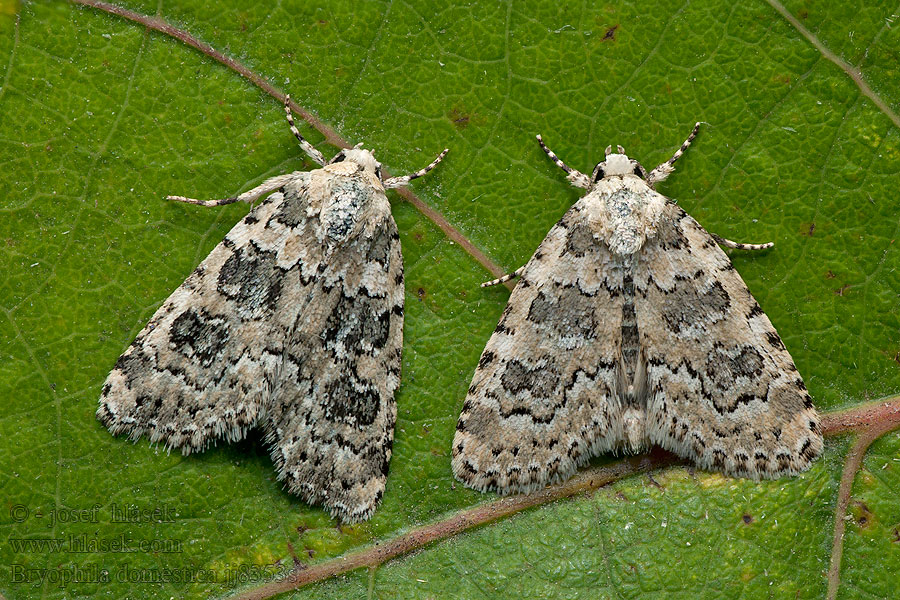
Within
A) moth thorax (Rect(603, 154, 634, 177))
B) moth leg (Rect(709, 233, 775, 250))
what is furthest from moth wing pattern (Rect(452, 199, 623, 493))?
moth leg (Rect(709, 233, 775, 250))

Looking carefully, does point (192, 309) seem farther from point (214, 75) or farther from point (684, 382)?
point (684, 382)

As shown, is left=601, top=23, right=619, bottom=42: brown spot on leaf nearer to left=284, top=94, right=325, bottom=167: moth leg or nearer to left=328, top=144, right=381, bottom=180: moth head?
left=328, top=144, right=381, bottom=180: moth head

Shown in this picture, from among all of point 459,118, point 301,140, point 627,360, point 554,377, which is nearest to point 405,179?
point 459,118

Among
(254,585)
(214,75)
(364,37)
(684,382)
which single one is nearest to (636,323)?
(684,382)

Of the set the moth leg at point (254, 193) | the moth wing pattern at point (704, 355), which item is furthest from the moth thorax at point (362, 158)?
the moth wing pattern at point (704, 355)

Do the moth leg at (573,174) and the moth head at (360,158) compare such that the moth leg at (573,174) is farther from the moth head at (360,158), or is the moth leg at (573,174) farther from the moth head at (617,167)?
the moth head at (360,158)
